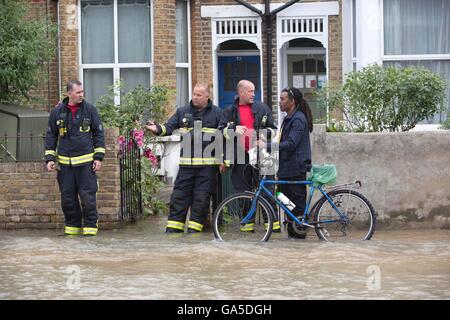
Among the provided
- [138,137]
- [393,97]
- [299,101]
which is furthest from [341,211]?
[138,137]

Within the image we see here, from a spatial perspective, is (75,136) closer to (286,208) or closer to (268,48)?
(286,208)

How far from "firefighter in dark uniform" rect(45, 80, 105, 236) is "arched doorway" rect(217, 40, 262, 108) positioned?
25.6 feet

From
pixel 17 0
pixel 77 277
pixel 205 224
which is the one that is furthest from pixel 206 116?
pixel 17 0

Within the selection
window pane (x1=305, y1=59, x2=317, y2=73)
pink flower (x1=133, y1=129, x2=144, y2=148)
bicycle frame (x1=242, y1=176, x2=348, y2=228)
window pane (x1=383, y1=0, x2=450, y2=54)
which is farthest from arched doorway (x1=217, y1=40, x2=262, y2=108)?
bicycle frame (x1=242, y1=176, x2=348, y2=228)

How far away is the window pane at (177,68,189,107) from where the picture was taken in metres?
19.8

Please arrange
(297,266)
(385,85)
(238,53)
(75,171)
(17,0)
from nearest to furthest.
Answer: (297,266) < (75,171) < (385,85) < (17,0) < (238,53)

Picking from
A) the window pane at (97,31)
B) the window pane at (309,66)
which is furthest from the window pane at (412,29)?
the window pane at (97,31)

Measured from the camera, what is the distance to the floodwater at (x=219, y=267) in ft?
31.3

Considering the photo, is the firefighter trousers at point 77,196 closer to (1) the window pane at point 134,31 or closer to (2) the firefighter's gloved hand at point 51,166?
(2) the firefighter's gloved hand at point 51,166

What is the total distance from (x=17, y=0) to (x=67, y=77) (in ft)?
9.46

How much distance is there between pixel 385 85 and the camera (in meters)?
14.5

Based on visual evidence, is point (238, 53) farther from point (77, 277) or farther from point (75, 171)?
point (77, 277)

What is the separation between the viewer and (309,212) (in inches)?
500

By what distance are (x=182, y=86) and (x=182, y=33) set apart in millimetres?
955
